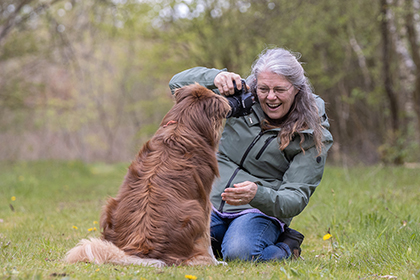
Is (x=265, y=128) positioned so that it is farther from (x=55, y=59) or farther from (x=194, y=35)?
(x=55, y=59)

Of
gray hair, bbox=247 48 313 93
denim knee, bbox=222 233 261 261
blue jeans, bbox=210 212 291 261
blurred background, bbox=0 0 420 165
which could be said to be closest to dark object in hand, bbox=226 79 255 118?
gray hair, bbox=247 48 313 93

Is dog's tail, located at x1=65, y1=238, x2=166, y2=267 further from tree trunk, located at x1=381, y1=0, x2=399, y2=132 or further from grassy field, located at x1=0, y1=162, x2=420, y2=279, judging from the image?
tree trunk, located at x1=381, y1=0, x2=399, y2=132

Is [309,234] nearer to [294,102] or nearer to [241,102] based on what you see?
[294,102]

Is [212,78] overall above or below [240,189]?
above

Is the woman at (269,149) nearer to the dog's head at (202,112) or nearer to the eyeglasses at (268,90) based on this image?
the eyeglasses at (268,90)

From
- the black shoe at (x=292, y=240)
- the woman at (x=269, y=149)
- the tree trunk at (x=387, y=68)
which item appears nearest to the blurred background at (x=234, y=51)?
the tree trunk at (x=387, y=68)

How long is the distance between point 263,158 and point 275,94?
1.86 ft

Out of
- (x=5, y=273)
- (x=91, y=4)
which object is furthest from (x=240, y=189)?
(x=91, y=4)

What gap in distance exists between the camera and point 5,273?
2385 millimetres

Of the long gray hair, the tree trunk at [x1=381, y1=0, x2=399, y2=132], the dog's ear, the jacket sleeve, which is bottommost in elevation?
the tree trunk at [x1=381, y1=0, x2=399, y2=132]

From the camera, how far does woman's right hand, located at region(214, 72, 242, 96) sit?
3.48 m

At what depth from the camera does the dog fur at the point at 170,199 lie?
2.82 m

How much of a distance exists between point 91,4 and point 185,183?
349 inches

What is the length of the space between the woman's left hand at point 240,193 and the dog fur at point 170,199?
257mm
